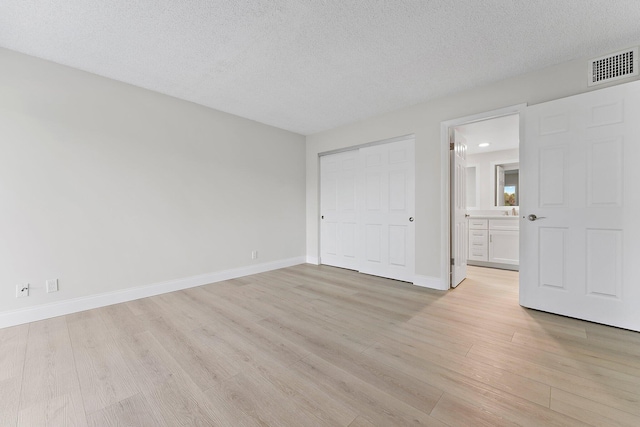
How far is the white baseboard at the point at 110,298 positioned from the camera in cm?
235

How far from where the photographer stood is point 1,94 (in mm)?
2301

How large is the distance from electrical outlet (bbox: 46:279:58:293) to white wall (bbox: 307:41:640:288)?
4.09 m

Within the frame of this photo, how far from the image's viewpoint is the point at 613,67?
230 centimetres

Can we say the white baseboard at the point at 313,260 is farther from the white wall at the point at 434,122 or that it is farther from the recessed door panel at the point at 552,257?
the recessed door panel at the point at 552,257

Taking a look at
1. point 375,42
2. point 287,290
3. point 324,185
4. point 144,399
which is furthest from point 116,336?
point 324,185

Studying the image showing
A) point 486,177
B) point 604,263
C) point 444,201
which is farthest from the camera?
point 486,177

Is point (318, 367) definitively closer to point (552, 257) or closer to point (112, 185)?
point (552, 257)

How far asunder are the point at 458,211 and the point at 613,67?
→ 1936mm

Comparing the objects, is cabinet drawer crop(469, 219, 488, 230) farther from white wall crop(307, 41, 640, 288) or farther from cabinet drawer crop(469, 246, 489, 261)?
white wall crop(307, 41, 640, 288)

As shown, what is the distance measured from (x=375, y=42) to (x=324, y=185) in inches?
114

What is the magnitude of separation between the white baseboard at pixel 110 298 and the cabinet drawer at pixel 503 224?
171 inches

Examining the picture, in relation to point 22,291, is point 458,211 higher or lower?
higher

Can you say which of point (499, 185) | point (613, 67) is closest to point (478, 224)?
point (499, 185)

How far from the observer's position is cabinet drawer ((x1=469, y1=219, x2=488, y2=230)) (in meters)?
4.79
